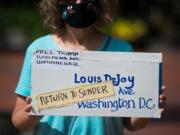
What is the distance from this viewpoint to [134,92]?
4.41 m

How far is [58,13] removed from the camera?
4.45 m

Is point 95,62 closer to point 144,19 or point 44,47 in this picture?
point 44,47

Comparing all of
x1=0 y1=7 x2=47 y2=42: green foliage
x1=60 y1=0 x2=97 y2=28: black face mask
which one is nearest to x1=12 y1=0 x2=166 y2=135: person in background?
x1=60 y1=0 x2=97 y2=28: black face mask

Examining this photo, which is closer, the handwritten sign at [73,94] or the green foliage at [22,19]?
the handwritten sign at [73,94]

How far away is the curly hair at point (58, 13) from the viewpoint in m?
4.43

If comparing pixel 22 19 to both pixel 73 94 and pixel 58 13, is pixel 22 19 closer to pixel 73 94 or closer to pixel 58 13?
pixel 58 13

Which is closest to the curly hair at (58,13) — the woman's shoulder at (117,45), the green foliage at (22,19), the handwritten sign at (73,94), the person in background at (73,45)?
the person in background at (73,45)

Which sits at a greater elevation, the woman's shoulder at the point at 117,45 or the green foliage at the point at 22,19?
the woman's shoulder at the point at 117,45

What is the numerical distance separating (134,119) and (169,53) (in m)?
15.7

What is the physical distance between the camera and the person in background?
14.2 feet

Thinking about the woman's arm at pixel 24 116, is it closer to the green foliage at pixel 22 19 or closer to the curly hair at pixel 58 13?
the curly hair at pixel 58 13

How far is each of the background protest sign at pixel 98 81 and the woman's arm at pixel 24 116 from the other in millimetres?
54

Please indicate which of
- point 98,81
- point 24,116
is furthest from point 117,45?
point 24,116

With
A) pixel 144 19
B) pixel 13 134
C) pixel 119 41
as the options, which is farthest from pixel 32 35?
pixel 119 41
